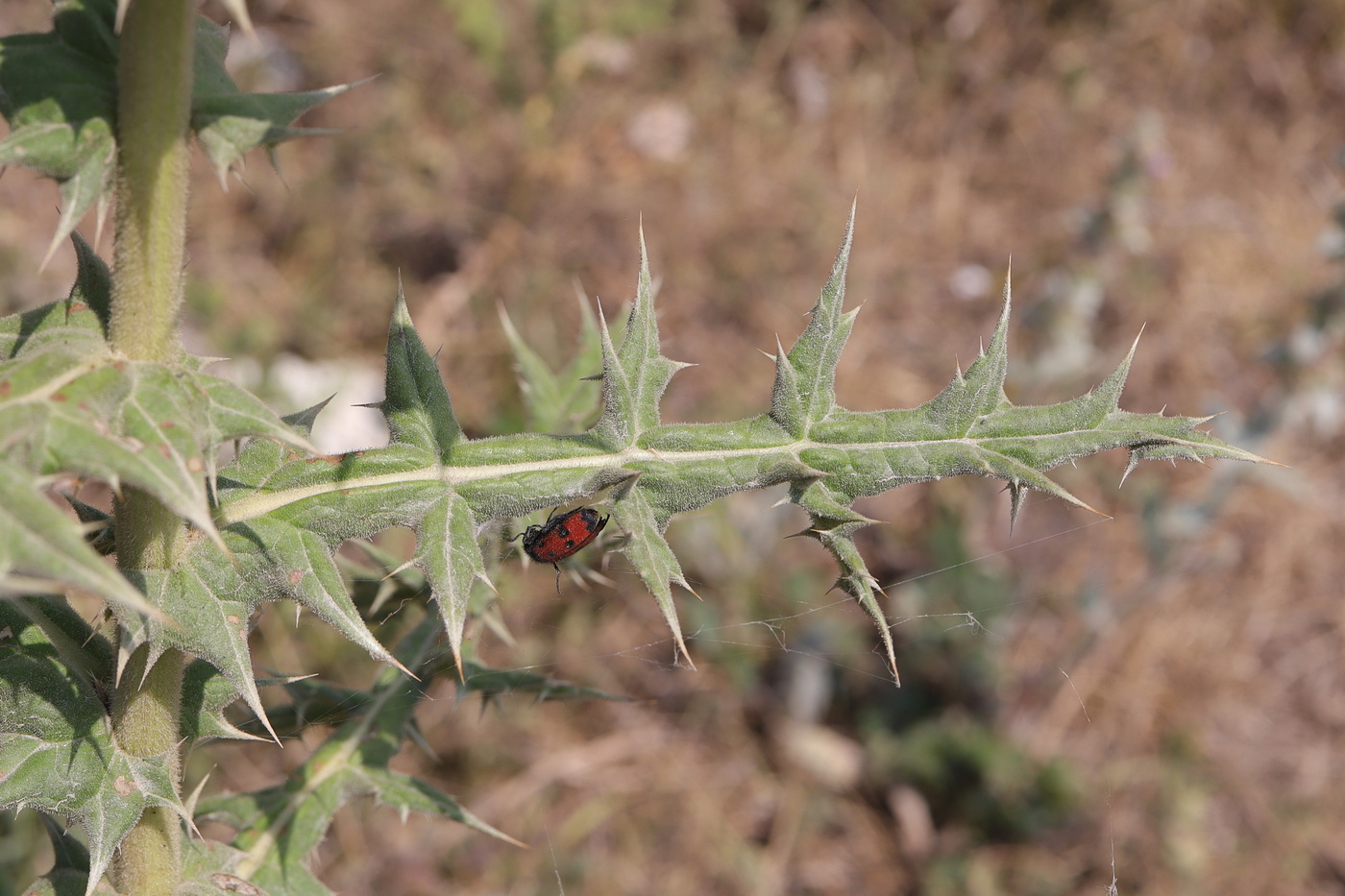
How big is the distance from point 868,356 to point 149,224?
526 centimetres

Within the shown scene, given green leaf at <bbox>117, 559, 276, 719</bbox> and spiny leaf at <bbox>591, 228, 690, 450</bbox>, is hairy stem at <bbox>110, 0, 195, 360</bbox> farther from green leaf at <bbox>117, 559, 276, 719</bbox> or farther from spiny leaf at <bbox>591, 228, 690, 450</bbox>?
spiny leaf at <bbox>591, 228, 690, 450</bbox>

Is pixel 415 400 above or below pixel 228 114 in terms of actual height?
below

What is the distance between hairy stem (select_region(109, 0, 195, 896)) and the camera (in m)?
1.35

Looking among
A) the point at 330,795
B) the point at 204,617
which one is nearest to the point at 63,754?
the point at 204,617

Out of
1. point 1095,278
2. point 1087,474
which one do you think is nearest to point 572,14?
point 1095,278

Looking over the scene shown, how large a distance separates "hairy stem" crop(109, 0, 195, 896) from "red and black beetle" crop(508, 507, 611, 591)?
81 centimetres

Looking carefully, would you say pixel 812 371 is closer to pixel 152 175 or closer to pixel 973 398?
pixel 973 398

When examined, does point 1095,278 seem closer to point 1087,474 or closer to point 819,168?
point 1087,474

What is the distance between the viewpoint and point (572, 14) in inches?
256

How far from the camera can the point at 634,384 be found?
5.81 feet

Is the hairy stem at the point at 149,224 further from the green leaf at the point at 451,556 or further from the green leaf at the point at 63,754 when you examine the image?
the green leaf at the point at 451,556

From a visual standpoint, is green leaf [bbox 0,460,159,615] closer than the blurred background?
Yes

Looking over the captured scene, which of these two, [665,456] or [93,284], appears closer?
[93,284]

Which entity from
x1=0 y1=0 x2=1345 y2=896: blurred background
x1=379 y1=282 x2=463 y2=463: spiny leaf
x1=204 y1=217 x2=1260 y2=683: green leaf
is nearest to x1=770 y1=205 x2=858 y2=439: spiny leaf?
x1=204 y1=217 x2=1260 y2=683: green leaf
